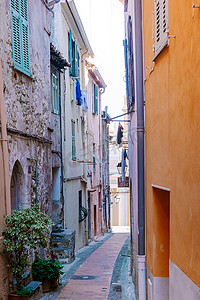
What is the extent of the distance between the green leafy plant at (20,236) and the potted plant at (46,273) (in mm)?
1553

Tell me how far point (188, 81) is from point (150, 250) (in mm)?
3410

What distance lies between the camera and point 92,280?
35.6ft

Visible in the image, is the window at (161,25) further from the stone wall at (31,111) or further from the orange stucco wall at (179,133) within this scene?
the stone wall at (31,111)

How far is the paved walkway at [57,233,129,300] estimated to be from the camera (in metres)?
9.26

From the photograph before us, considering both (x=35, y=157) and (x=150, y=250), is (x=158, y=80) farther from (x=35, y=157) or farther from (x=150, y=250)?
(x=35, y=157)

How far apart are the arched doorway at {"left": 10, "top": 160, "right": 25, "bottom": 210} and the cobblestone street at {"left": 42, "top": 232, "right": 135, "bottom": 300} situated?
6.73ft

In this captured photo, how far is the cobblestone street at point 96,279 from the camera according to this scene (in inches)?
364

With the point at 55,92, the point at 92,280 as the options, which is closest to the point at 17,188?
the point at 92,280

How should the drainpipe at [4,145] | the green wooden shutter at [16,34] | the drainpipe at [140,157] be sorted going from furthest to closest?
the green wooden shutter at [16,34] < the drainpipe at [4,145] < the drainpipe at [140,157]

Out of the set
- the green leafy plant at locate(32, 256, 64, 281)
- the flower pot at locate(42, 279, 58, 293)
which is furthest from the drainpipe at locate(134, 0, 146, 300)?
the flower pot at locate(42, 279, 58, 293)

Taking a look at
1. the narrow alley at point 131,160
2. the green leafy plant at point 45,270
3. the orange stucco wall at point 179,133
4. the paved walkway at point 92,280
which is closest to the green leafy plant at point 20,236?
the narrow alley at point 131,160

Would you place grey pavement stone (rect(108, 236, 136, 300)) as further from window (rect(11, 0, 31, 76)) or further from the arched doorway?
window (rect(11, 0, 31, 76))

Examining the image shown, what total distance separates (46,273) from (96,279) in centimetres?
223

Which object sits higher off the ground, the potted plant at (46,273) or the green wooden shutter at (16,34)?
the green wooden shutter at (16,34)
